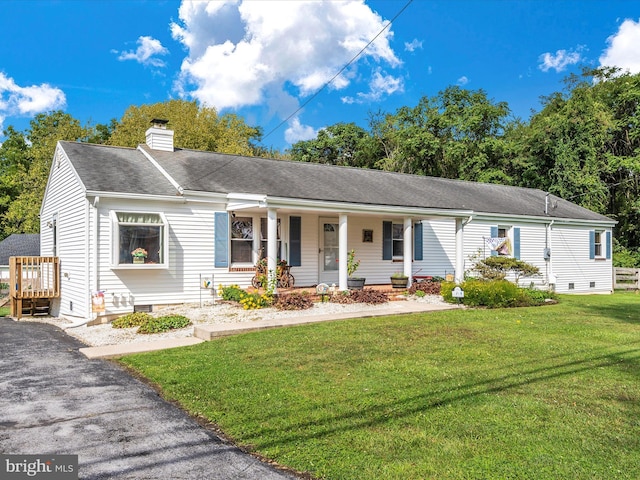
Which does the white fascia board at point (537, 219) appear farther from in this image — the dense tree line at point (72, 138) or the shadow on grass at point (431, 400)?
the dense tree line at point (72, 138)

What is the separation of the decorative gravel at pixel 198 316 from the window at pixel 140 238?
1386 mm

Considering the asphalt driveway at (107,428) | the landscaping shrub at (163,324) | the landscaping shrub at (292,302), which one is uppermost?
the landscaping shrub at (292,302)

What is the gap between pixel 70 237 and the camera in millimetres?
13242

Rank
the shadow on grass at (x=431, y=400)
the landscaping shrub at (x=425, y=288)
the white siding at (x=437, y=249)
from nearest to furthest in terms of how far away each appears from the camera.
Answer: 1. the shadow on grass at (x=431, y=400)
2. the landscaping shrub at (x=425, y=288)
3. the white siding at (x=437, y=249)

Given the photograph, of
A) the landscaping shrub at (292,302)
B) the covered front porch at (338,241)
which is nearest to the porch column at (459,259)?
the covered front porch at (338,241)

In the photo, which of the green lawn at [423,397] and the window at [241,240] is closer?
the green lawn at [423,397]

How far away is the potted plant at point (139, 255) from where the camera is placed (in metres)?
11.7

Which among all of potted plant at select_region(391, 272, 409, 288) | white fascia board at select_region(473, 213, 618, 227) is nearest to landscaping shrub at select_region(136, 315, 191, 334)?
potted plant at select_region(391, 272, 409, 288)

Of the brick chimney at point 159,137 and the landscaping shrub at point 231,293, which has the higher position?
the brick chimney at point 159,137

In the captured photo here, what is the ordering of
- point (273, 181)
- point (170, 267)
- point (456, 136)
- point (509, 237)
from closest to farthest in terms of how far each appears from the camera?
1. point (170, 267)
2. point (273, 181)
3. point (509, 237)
4. point (456, 136)

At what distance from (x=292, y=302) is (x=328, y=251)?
4101mm

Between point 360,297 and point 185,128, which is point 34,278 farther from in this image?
point 185,128

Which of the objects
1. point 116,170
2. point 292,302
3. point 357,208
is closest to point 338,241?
point 357,208

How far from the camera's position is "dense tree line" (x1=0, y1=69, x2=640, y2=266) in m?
26.4
